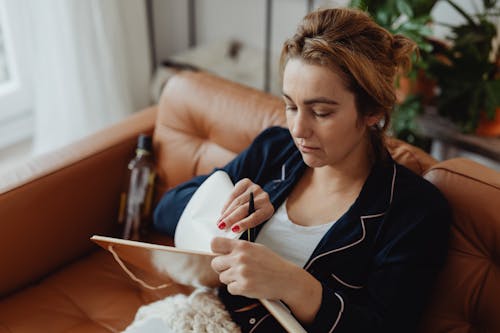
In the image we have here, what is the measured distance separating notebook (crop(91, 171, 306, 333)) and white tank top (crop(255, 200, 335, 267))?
0.42 ft

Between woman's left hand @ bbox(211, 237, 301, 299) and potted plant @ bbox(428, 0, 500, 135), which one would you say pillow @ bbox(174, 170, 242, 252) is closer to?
woman's left hand @ bbox(211, 237, 301, 299)

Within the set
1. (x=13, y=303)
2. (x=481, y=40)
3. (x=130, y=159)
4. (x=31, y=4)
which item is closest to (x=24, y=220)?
(x=13, y=303)

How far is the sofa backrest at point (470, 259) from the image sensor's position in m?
1.14

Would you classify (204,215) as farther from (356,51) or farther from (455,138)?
(455,138)

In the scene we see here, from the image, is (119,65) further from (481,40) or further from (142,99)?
(481,40)

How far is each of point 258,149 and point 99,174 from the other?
0.51 m

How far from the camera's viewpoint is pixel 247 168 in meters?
1.39

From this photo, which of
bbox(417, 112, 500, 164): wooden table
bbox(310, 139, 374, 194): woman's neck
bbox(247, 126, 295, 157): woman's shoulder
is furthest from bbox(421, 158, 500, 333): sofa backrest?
bbox(417, 112, 500, 164): wooden table

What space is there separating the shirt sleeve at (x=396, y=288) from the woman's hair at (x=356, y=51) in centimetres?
27

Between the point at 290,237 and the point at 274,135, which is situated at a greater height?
the point at 274,135

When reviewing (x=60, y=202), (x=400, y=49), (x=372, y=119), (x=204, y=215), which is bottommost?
(x=60, y=202)

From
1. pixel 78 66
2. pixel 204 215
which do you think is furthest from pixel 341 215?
pixel 78 66

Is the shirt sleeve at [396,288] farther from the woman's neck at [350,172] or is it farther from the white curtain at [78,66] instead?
the white curtain at [78,66]

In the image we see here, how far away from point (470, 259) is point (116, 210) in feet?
3.43
